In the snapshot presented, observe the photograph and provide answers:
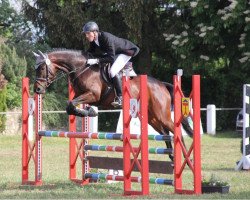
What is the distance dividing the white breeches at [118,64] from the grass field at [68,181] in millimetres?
1762

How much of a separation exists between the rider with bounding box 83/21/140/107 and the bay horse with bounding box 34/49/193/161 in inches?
7.2

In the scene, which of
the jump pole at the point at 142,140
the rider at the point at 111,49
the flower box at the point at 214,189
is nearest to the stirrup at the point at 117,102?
the rider at the point at 111,49

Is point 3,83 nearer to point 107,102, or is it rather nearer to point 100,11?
point 100,11

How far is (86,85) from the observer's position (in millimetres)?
13617

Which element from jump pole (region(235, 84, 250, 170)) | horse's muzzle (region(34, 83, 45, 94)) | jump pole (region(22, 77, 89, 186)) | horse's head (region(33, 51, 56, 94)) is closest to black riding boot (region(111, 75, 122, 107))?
jump pole (region(22, 77, 89, 186))

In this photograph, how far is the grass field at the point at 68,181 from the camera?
442 inches

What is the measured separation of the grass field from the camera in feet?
36.8

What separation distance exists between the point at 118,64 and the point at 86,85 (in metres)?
0.63

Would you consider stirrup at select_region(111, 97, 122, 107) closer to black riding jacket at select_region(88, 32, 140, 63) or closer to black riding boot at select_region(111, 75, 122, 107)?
black riding boot at select_region(111, 75, 122, 107)

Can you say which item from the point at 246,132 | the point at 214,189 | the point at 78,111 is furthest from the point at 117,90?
the point at 214,189

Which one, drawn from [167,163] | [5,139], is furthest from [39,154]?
[5,139]

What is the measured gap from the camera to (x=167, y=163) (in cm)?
1145

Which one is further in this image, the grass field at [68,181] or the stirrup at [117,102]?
the stirrup at [117,102]

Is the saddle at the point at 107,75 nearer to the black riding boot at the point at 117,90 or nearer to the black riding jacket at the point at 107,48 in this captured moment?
the black riding boot at the point at 117,90
